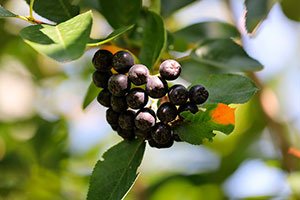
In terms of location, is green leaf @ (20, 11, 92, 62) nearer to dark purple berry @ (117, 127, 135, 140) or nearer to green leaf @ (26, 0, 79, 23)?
green leaf @ (26, 0, 79, 23)

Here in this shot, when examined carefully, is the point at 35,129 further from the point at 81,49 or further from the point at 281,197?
the point at 81,49

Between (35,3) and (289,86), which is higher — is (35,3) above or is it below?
above

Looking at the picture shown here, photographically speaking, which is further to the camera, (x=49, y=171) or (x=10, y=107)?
(x=10, y=107)

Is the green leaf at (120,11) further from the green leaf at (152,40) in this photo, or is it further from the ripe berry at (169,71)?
the ripe berry at (169,71)

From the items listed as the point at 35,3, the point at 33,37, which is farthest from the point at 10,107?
the point at 33,37

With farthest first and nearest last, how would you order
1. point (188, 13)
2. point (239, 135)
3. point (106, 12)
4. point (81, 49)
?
point (188, 13), point (239, 135), point (106, 12), point (81, 49)

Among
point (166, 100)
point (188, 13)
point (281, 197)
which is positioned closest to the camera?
point (166, 100)
